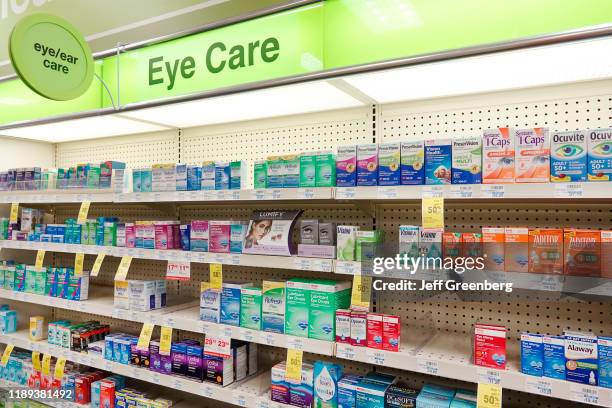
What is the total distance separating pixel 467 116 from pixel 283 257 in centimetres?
123

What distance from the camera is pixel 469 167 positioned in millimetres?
1774

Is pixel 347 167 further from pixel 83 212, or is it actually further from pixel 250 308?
pixel 83 212

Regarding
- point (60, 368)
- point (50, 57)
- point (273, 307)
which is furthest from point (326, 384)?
point (50, 57)

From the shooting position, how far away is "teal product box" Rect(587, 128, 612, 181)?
1.54 m

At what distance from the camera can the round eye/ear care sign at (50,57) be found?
2.09 m

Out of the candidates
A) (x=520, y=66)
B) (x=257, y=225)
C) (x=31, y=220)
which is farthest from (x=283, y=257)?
(x=31, y=220)

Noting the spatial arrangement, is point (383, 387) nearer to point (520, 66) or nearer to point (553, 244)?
point (553, 244)

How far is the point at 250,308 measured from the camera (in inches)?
91.9

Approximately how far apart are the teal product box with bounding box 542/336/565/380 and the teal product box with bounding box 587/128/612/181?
635mm

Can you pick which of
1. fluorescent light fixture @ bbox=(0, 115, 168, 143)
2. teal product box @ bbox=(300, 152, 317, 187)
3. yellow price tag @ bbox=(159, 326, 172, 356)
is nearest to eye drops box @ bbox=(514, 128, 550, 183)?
teal product box @ bbox=(300, 152, 317, 187)

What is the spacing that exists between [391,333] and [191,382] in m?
1.27

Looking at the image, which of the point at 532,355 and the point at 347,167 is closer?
the point at 532,355

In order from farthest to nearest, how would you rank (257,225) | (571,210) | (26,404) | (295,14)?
(26,404) < (257,225) < (295,14) < (571,210)

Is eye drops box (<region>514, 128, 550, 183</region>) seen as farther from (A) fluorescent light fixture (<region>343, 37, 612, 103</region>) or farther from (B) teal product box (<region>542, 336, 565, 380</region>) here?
(B) teal product box (<region>542, 336, 565, 380</region>)
